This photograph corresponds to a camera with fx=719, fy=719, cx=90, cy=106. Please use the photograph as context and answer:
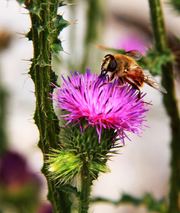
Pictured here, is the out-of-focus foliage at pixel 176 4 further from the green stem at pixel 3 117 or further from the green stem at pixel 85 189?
the green stem at pixel 3 117

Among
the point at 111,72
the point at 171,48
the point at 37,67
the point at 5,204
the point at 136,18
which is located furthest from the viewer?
the point at 136,18

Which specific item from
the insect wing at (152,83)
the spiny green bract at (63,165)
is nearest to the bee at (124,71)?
the insect wing at (152,83)

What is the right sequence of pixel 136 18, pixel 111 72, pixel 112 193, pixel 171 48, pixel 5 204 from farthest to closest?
pixel 136 18, pixel 112 193, pixel 5 204, pixel 171 48, pixel 111 72

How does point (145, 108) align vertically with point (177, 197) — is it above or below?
above

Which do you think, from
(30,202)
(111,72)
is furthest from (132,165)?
(111,72)

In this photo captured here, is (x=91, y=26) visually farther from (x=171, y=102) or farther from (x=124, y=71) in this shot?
(x=124, y=71)

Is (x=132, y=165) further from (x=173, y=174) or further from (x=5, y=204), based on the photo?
(x=173, y=174)

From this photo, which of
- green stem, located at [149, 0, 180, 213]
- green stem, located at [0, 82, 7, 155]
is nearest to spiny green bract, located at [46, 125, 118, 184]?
green stem, located at [149, 0, 180, 213]
